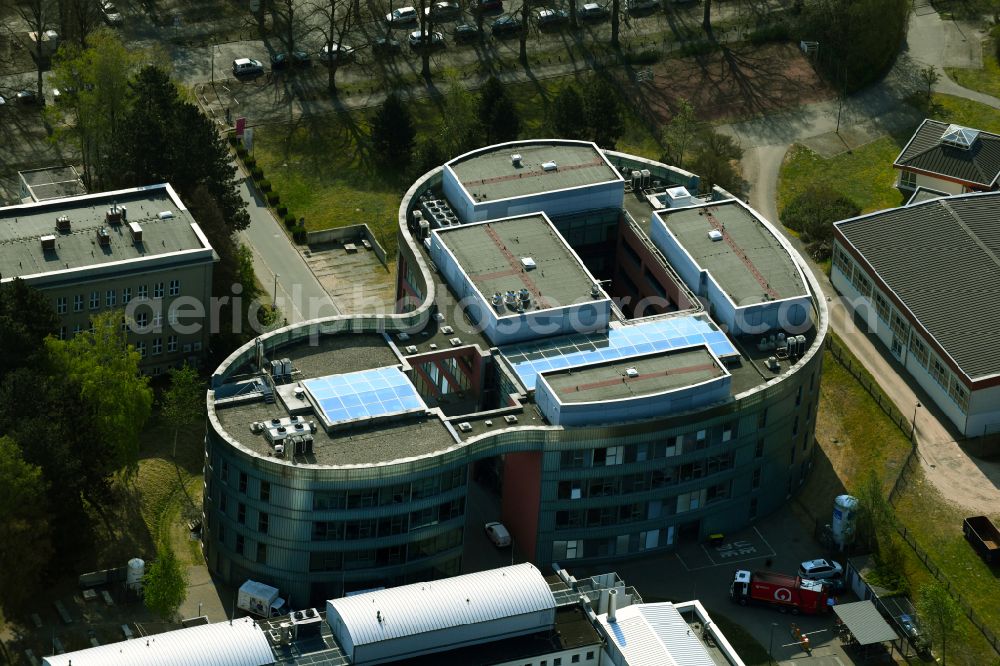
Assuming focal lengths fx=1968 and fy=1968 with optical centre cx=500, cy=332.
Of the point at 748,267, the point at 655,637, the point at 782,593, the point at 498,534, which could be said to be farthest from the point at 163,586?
the point at 748,267

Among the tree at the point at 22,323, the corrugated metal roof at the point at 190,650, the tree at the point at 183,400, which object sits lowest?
the tree at the point at 183,400

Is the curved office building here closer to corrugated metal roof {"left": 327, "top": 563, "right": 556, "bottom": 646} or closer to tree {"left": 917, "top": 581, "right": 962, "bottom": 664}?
corrugated metal roof {"left": 327, "top": 563, "right": 556, "bottom": 646}

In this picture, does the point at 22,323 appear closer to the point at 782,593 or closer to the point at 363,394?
the point at 363,394

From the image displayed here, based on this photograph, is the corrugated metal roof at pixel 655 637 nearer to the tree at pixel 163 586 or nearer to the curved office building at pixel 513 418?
the curved office building at pixel 513 418

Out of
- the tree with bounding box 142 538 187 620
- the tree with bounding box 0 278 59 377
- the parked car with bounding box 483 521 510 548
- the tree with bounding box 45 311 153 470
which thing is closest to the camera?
the tree with bounding box 142 538 187 620

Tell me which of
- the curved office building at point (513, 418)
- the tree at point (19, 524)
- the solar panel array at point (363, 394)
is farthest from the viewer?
the solar panel array at point (363, 394)

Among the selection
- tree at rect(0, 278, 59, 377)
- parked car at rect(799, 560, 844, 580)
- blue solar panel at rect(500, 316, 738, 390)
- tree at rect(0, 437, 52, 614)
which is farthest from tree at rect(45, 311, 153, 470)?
parked car at rect(799, 560, 844, 580)

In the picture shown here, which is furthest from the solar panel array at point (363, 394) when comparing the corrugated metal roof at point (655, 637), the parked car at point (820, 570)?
the parked car at point (820, 570)
